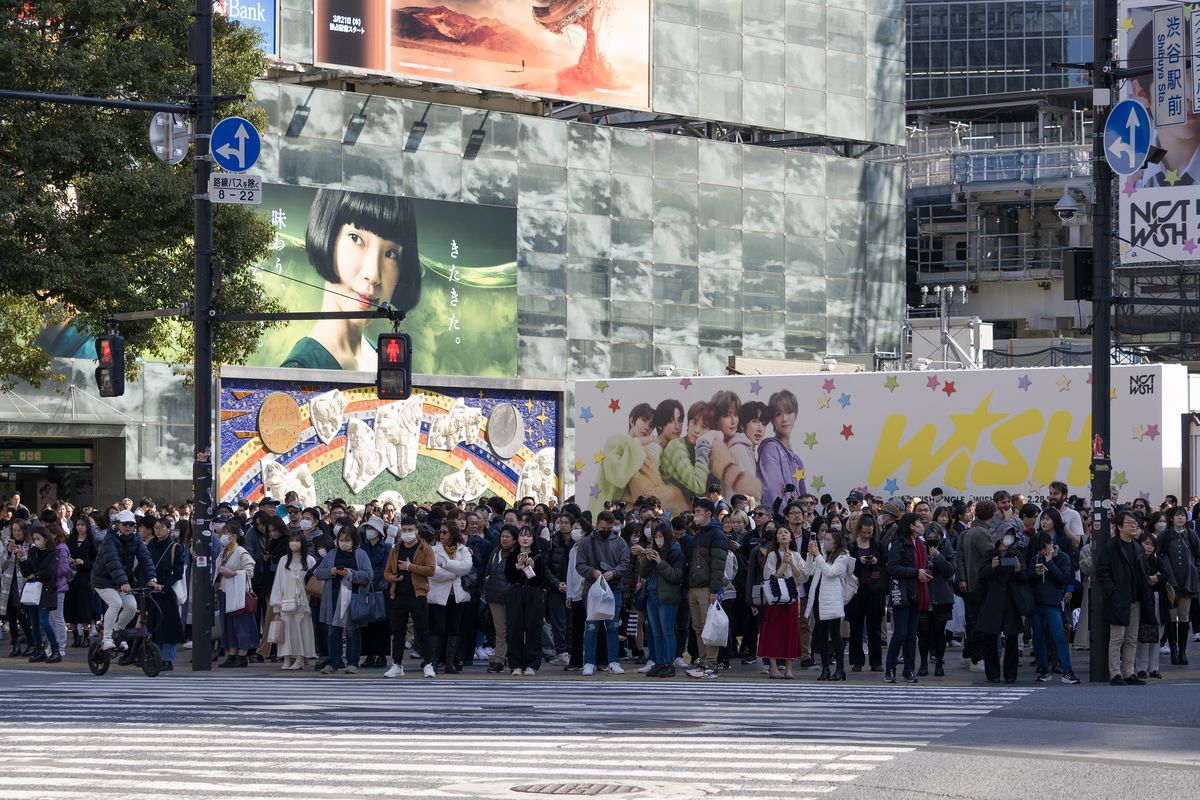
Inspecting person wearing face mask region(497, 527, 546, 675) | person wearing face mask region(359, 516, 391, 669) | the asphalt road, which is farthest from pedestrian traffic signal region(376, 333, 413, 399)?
A: the asphalt road

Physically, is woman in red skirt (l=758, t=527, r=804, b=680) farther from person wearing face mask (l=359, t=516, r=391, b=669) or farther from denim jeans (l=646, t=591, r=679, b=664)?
person wearing face mask (l=359, t=516, r=391, b=669)

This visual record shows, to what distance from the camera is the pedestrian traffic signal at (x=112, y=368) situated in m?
22.2

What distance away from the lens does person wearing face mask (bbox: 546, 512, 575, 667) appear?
845 inches

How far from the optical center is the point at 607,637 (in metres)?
21.2

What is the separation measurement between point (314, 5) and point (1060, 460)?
24110mm

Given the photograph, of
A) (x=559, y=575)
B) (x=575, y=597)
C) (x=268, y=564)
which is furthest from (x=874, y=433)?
(x=268, y=564)

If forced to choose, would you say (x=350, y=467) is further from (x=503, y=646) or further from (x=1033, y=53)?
(x=1033, y=53)

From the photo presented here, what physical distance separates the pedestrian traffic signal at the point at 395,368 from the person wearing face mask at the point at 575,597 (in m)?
2.57

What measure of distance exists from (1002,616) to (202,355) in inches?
377

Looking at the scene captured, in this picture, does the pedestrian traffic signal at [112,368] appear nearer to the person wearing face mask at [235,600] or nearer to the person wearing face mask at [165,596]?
the person wearing face mask at [165,596]

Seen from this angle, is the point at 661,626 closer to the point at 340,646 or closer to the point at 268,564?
the point at 340,646

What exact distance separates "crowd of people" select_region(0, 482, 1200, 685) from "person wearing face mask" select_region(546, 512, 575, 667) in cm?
2

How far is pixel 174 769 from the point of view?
12.3 m

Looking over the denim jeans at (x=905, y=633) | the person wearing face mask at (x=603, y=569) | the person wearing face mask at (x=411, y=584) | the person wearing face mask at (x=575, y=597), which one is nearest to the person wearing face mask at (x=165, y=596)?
the person wearing face mask at (x=411, y=584)
